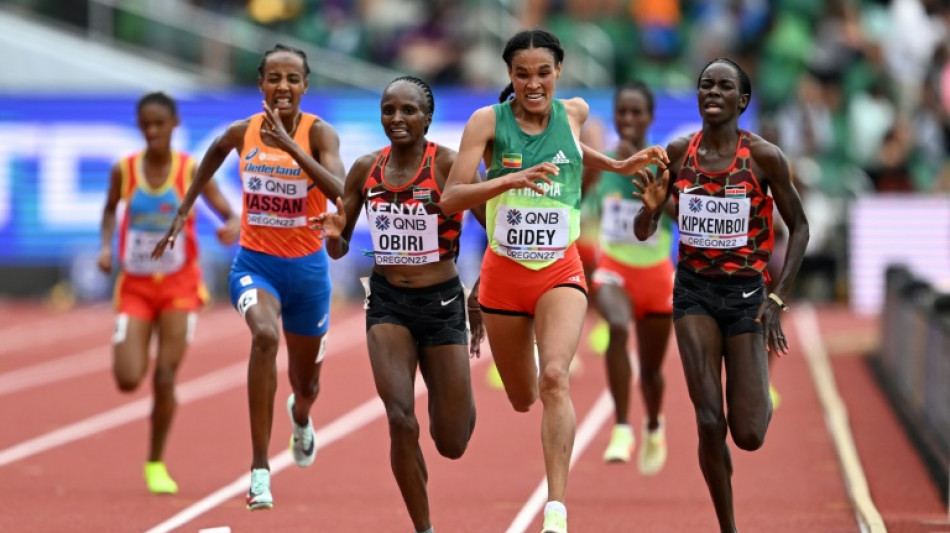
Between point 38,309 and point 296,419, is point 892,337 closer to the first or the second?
point 296,419

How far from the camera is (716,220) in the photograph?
307 inches

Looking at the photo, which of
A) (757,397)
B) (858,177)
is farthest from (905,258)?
(757,397)

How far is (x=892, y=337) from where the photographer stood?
15609mm

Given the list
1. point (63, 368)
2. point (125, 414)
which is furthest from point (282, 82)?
point (63, 368)

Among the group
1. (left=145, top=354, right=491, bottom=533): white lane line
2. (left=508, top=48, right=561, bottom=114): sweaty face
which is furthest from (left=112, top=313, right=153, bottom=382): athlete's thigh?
(left=508, top=48, right=561, bottom=114): sweaty face

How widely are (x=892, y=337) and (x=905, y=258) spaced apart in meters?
5.75

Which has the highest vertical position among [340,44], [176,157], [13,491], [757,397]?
[340,44]

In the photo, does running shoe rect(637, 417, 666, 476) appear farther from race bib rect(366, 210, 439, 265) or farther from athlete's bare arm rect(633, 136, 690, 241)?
race bib rect(366, 210, 439, 265)

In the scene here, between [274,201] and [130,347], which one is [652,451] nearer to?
[274,201]

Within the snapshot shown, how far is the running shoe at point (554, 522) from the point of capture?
7179mm

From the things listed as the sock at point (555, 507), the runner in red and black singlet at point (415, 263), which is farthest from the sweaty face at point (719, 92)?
the sock at point (555, 507)

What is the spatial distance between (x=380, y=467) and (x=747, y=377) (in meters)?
3.97

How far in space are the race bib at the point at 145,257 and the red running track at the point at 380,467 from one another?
4.34 ft

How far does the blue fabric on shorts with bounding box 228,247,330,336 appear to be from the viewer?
351 inches
